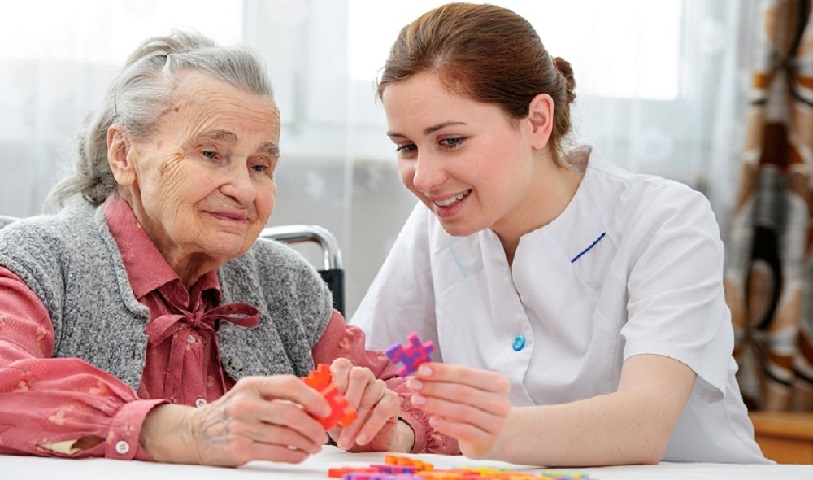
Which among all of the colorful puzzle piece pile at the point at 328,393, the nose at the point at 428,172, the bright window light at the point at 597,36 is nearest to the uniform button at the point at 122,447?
the colorful puzzle piece pile at the point at 328,393

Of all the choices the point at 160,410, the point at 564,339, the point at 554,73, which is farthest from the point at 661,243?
the point at 160,410

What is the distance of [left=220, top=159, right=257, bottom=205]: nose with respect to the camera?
1.67 metres

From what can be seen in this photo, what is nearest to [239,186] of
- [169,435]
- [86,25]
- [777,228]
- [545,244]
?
[169,435]

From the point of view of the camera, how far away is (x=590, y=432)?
1.46 meters

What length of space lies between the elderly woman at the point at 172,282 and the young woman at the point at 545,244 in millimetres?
237

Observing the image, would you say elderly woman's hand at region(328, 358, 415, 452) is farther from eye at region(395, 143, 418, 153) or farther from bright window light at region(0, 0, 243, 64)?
bright window light at region(0, 0, 243, 64)

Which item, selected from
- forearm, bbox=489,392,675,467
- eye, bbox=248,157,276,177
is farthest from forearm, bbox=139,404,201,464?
eye, bbox=248,157,276,177

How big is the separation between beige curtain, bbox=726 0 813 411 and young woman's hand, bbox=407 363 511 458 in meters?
2.05

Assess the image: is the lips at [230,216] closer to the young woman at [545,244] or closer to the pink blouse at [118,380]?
the pink blouse at [118,380]

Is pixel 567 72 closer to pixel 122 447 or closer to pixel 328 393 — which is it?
pixel 328 393

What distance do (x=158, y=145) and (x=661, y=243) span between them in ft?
2.73

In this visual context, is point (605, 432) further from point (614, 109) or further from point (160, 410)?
point (614, 109)

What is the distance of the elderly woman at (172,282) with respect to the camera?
137cm

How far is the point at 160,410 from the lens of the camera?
1351 mm
